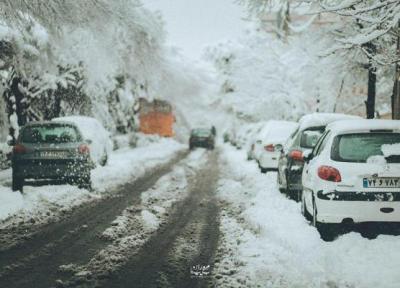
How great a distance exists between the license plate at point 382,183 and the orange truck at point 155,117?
36.9m

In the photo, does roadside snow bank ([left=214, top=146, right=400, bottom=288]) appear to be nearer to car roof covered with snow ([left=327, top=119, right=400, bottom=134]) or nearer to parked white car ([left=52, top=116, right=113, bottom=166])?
car roof covered with snow ([left=327, top=119, right=400, bottom=134])

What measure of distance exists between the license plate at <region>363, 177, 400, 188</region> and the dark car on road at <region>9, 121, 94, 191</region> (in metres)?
7.74

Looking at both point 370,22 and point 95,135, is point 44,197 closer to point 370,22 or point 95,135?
point 370,22

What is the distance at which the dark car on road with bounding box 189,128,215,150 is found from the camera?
133 feet

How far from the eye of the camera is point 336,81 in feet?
60.1

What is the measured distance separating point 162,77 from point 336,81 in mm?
6656

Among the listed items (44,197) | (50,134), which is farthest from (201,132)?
(44,197)

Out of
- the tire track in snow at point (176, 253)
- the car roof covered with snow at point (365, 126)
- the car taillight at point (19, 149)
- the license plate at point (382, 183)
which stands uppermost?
the car roof covered with snow at point (365, 126)

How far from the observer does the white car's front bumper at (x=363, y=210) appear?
21.9 feet

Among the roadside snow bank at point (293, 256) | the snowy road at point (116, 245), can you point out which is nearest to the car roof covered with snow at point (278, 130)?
the snowy road at point (116, 245)

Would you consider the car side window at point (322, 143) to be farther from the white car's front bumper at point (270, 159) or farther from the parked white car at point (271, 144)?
the white car's front bumper at point (270, 159)

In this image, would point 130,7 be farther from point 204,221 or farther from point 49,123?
point 204,221

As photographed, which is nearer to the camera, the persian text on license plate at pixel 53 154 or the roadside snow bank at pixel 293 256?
the roadside snow bank at pixel 293 256

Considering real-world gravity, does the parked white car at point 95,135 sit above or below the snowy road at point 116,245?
above
